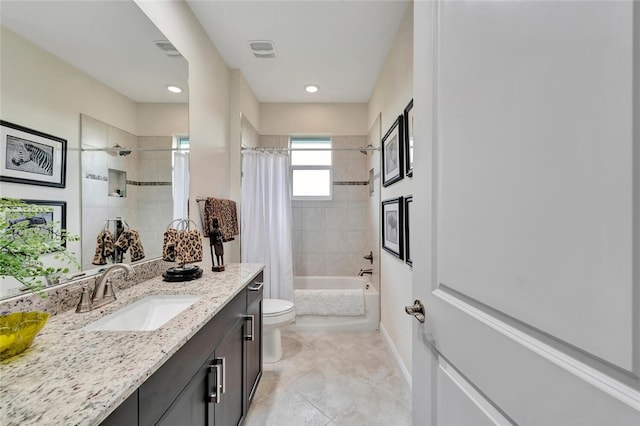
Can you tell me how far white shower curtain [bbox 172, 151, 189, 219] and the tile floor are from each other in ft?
4.29

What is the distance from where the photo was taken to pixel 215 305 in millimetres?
1118

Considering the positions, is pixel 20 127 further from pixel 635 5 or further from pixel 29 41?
pixel 635 5

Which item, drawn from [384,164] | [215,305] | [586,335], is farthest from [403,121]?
[586,335]

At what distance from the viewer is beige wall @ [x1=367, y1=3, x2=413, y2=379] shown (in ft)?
6.40

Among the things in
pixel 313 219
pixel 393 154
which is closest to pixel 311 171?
pixel 313 219

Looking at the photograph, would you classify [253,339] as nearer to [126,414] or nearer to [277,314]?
[277,314]

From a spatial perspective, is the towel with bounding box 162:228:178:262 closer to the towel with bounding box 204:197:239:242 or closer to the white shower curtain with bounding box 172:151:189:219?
the white shower curtain with bounding box 172:151:189:219

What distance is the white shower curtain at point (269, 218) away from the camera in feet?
9.65

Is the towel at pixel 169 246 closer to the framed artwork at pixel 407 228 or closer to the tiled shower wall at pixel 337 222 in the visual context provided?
the framed artwork at pixel 407 228

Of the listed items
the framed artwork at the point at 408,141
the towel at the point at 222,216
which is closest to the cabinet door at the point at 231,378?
the towel at the point at 222,216

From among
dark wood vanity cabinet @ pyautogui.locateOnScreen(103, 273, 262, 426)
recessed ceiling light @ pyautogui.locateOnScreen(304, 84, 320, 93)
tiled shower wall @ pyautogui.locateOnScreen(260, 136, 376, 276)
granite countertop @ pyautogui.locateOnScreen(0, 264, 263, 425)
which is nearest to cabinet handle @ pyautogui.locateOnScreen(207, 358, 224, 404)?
dark wood vanity cabinet @ pyautogui.locateOnScreen(103, 273, 262, 426)

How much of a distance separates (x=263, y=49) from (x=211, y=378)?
2448 millimetres

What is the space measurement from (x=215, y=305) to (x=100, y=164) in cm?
78

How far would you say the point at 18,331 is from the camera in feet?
2.29
